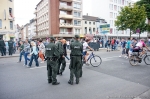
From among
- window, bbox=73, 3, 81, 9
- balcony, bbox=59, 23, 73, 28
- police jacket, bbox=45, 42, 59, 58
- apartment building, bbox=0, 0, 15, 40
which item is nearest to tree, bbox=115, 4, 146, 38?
balcony, bbox=59, 23, 73, 28

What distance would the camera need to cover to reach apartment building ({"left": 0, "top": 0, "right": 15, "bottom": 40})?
1049 inches

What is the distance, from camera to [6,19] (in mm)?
27500

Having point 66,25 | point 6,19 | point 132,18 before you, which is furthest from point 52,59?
point 66,25

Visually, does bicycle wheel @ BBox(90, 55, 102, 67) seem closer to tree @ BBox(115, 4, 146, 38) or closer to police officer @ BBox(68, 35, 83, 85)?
police officer @ BBox(68, 35, 83, 85)

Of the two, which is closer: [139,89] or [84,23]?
[139,89]

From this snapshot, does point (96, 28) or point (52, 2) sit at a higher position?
point (52, 2)

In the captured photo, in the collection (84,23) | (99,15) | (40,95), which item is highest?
(99,15)

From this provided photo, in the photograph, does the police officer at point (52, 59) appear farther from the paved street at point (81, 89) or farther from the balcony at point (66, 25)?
the balcony at point (66, 25)

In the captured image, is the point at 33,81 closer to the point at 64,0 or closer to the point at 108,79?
the point at 108,79

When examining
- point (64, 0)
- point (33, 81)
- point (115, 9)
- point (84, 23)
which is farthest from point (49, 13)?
point (33, 81)

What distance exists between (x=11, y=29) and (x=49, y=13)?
1829 cm

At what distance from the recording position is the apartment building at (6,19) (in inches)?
1049

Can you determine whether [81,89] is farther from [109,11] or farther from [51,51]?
[109,11]

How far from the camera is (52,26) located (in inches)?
1710
